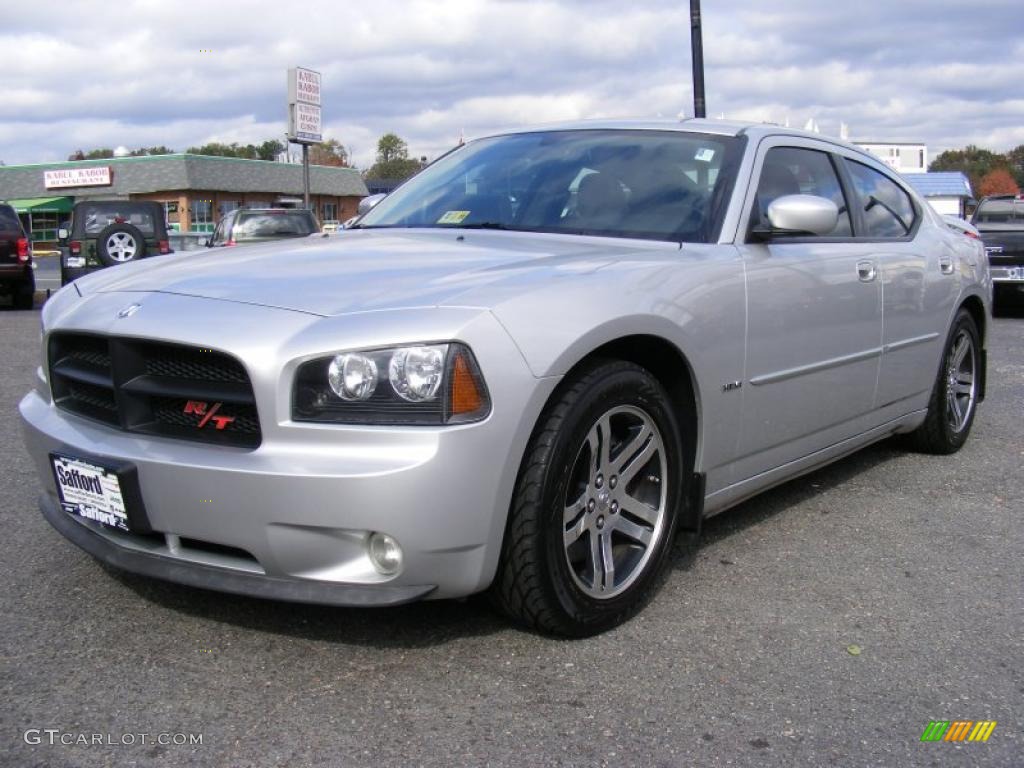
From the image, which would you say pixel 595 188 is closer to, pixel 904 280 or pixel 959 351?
pixel 904 280

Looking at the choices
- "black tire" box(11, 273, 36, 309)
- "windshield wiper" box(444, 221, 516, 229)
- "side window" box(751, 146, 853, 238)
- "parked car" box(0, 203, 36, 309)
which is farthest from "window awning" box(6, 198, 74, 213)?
"side window" box(751, 146, 853, 238)

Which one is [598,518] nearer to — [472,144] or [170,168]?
[472,144]

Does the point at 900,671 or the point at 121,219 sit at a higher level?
the point at 121,219

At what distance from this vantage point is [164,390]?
292 centimetres

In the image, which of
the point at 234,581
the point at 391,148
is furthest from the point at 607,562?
the point at 391,148

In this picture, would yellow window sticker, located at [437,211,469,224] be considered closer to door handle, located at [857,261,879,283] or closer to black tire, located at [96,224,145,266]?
door handle, located at [857,261,879,283]

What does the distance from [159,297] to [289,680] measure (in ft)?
3.73

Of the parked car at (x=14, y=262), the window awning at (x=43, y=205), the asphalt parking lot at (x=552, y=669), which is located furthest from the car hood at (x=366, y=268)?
the window awning at (x=43, y=205)

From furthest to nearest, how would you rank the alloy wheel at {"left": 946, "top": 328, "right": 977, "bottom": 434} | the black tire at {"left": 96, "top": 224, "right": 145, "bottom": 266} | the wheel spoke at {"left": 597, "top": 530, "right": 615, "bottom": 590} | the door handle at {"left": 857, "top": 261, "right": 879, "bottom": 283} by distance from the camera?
the black tire at {"left": 96, "top": 224, "right": 145, "bottom": 266}, the alloy wheel at {"left": 946, "top": 328, "right": 977, "bottom": 434}, the door handle at {"left": 857, "top": 261, "right": 879, "bottom": 283}, the wheel spoke at {"left": 597, "top": 530, "right": 615, "bottom": 590}

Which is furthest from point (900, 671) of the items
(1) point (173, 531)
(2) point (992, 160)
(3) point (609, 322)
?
(2) point (992, 160)

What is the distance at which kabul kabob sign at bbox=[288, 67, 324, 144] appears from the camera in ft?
74.0

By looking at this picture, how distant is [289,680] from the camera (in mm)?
2842

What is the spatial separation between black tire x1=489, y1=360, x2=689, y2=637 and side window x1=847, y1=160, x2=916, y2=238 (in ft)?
6.59

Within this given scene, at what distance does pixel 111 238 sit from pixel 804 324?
13851mm
